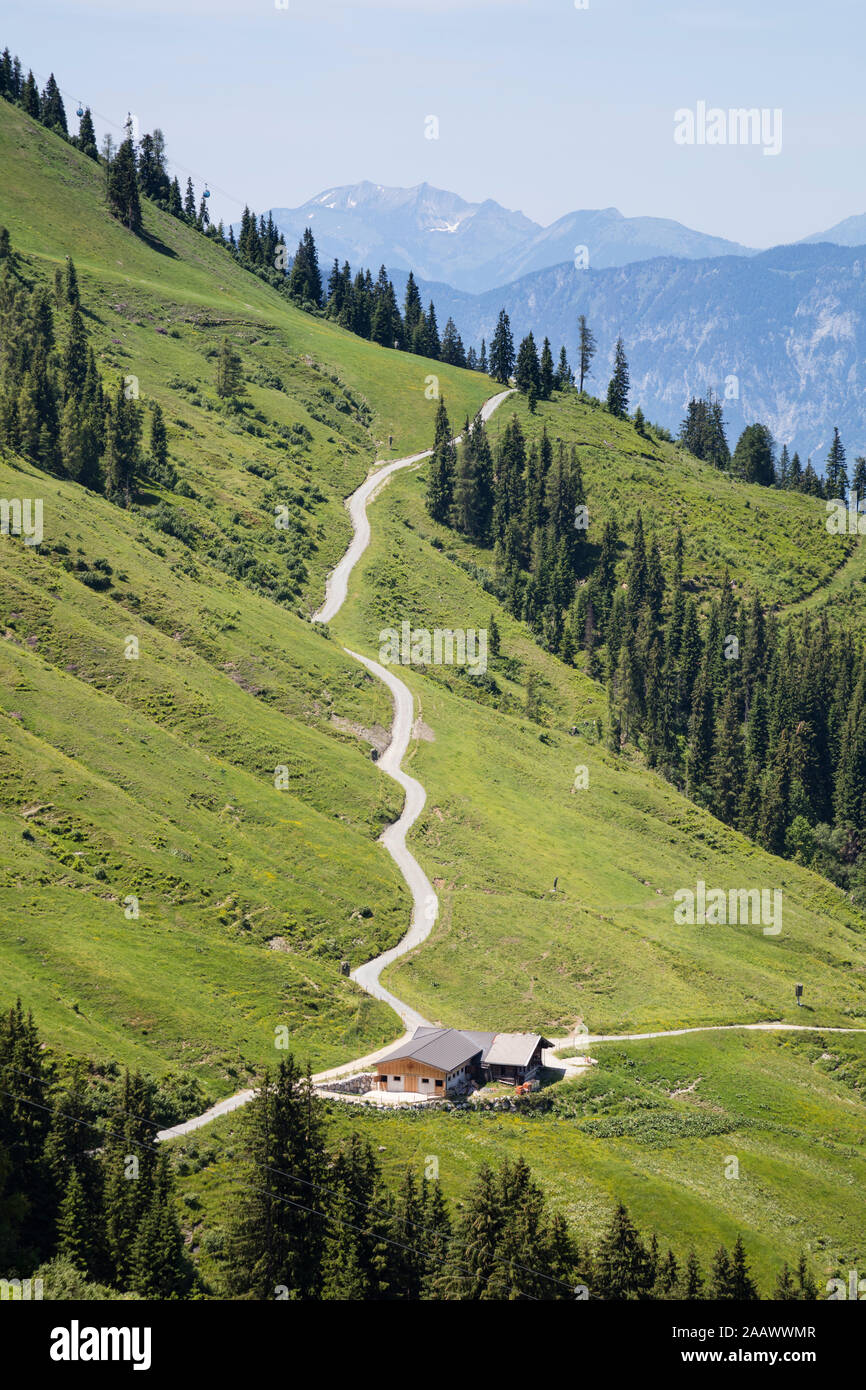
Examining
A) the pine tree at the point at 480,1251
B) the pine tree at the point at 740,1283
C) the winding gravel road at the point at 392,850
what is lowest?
the pine tree at the point at 740,1283

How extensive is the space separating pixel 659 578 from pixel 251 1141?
146 metres

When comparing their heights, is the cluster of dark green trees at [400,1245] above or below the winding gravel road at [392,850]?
below

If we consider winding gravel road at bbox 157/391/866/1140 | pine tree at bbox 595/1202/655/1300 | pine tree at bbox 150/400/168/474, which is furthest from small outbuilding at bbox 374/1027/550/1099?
pine tree at bbox 150/400/168/474

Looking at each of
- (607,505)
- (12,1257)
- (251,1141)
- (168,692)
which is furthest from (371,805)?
(607,505)

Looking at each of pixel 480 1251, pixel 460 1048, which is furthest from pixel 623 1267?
pixel 460 1048

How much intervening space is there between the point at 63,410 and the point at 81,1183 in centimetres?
10360

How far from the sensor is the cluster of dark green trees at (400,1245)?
43.4 metres

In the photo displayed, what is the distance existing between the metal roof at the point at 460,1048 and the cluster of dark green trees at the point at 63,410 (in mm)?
85075

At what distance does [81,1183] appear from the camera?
44719 mm

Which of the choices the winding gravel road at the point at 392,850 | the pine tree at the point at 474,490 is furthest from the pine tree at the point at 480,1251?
the pine tree at the point at 474,490

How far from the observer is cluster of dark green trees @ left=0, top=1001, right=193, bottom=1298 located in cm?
4156

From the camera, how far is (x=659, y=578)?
600ft

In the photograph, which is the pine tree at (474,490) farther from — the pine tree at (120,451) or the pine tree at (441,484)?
the pine tree at (120,451)

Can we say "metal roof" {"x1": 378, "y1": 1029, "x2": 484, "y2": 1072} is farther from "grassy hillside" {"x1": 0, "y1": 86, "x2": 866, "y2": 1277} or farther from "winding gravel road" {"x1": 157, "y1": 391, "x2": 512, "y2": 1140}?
"grassy hillside" {"x1": 0, "y1": 86, "x2": 866, "y2": 1277}
